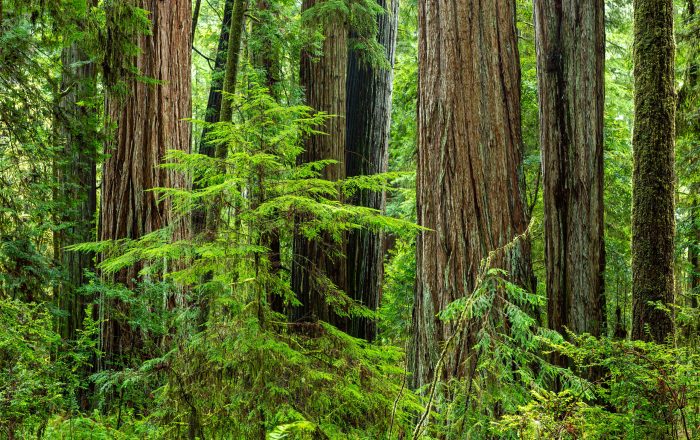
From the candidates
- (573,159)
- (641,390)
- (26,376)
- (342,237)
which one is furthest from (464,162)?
(26,376)

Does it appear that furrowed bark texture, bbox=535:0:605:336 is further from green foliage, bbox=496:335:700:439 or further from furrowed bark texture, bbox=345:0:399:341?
green foliage, bbox=496:335:700:439

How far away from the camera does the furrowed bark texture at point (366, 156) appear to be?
788cm

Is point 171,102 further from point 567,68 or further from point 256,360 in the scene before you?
point 256,360

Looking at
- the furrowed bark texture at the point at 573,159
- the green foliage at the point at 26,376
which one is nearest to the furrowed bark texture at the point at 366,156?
the furrowed bark texture at the point at 573,159

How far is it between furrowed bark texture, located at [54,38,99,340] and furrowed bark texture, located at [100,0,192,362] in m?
0.35

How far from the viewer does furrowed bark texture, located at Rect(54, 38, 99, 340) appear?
22.9 ft

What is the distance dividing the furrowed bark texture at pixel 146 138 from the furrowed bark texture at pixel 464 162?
3426 mm

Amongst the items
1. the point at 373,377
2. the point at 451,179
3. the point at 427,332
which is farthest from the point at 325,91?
the point at 373,377

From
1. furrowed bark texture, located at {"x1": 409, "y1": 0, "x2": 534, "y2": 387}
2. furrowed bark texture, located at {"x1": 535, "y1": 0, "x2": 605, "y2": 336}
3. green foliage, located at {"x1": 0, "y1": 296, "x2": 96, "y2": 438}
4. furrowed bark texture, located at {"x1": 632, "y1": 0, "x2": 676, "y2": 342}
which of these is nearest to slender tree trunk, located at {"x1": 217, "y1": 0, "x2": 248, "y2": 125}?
furrowed bark texture, located at {"x1": 409, "y1": 0, "x2": 534, "y2": 387}

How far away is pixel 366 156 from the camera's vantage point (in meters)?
8.27

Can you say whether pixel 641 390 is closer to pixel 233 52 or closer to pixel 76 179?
pixel 233 52

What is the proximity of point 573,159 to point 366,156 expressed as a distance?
9.12 ft

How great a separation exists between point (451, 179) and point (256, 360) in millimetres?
2277

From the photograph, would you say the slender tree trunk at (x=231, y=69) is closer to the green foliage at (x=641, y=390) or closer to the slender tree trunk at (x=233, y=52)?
the slender tree trunk at (x=233, y=52)
